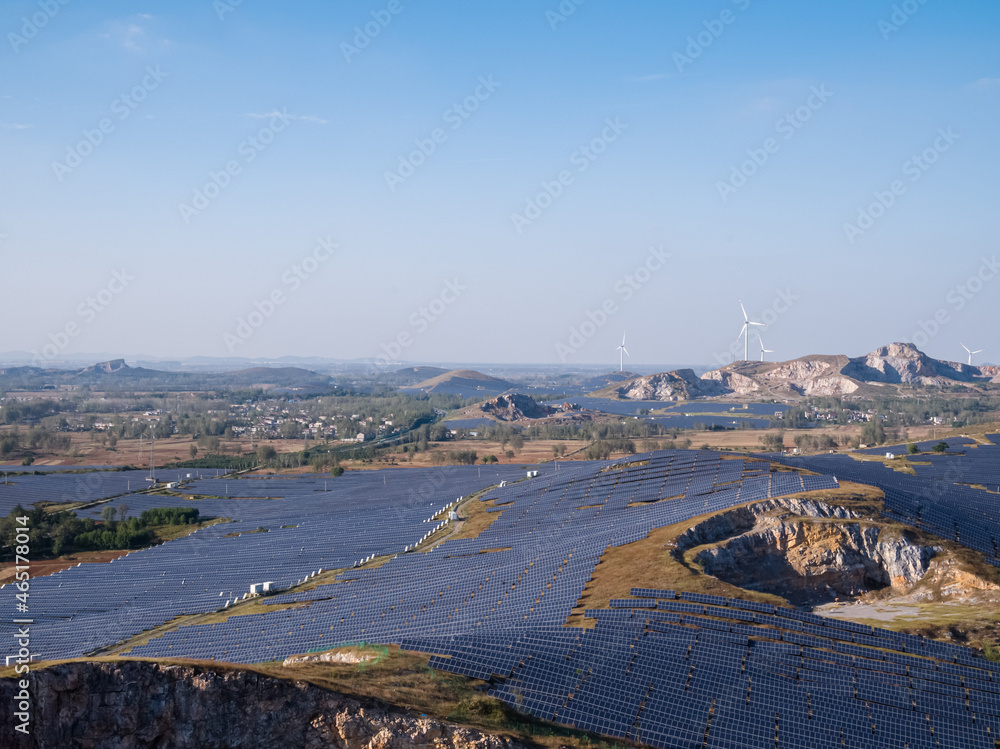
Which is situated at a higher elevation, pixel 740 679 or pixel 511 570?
pixel 740 679

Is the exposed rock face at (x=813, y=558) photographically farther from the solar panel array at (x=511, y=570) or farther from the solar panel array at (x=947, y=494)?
the solar panel array at (x=947, y=494)

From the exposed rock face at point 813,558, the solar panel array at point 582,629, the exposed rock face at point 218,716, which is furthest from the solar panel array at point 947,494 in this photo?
the exposed rock face at point 218,716

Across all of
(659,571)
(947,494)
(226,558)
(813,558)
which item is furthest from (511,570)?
(947,494)

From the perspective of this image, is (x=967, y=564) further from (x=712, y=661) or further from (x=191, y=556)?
(x=191, y=556)

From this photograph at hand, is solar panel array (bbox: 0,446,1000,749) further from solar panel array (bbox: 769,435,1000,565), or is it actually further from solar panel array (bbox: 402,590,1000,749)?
solar panel array (bbox: 769,435,1000,565)

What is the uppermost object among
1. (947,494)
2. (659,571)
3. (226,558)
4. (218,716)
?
(947,494)

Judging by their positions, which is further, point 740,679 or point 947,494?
point 947,494

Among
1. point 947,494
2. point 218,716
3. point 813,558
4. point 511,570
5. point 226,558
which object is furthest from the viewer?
point 226,558

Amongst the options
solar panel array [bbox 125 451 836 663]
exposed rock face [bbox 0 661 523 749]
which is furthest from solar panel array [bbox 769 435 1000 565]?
exposed rock face [bbox 0 661 523 749]

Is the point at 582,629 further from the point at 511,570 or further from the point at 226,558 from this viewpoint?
the point at 226,558

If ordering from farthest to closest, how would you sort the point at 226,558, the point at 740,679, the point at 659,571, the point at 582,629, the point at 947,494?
the point at 226,558 < the point at 947,494 < the point at 659,571 < the point at 582,629 < the point at 740,679
